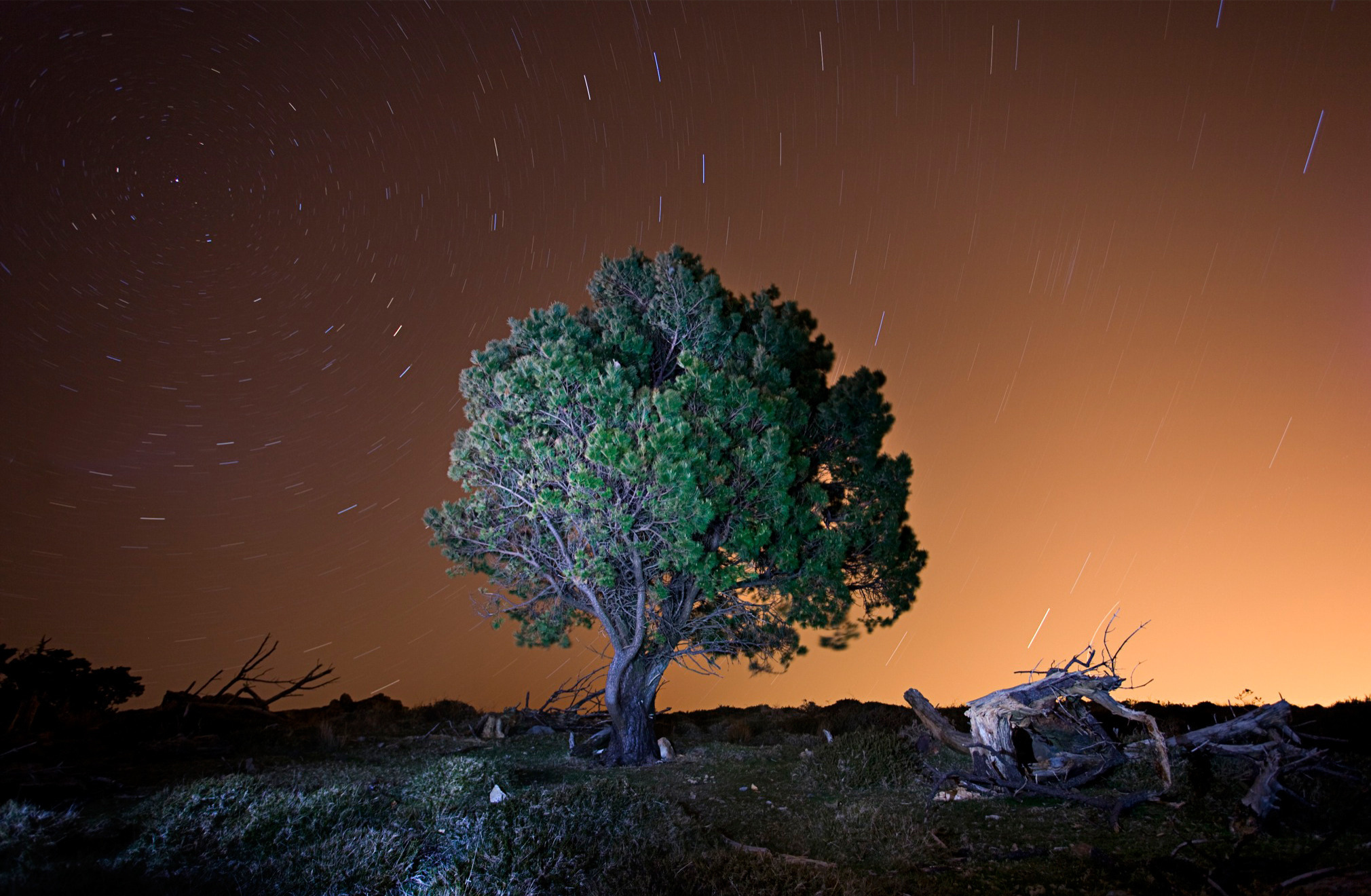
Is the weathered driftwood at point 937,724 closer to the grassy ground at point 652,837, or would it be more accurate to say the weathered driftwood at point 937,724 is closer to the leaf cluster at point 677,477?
the grassy ground at point 652,837

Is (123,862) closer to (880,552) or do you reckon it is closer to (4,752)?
(4,752)

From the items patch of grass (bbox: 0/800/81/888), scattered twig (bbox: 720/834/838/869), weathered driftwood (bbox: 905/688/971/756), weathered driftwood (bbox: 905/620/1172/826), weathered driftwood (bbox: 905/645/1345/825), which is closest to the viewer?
patch of grass (bbox: 0/800/81/888)

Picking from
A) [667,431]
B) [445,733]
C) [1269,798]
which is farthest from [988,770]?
[445,733]

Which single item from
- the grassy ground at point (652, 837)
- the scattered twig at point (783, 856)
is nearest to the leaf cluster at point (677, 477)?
the grassy ground at point (652, 837)

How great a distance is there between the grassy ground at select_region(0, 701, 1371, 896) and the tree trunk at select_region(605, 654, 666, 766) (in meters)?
→ 3.08

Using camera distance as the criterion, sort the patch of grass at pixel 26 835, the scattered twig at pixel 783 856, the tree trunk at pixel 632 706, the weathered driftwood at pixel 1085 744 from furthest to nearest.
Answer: the tree trunk at pixel 632 706, the weathered driftwood at pixel 1085 744, the scattered twig at pixel 783 856, the patch of grass at pixel 26 835

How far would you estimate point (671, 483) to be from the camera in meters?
11.7

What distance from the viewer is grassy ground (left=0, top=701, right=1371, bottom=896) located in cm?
550

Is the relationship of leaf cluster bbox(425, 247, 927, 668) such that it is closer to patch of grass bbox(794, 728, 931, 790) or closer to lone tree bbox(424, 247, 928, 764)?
lone tree bbox(424, 247, 928, 764)

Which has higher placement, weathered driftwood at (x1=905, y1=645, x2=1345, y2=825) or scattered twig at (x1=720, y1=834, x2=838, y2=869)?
weathered driftwood at (x1=905, y1=645, x2=1345, y2=825)

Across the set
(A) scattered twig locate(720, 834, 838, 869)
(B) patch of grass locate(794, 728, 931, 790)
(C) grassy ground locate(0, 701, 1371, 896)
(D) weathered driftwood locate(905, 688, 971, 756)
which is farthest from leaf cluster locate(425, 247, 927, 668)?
(A) scattered twig locate(720, 834, 838, 869)

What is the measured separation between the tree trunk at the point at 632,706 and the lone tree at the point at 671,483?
0.10 feet

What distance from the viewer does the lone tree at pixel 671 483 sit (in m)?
12.0

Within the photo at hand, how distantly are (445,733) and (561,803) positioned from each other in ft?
33.0
